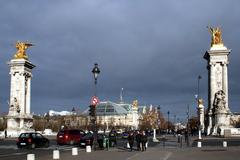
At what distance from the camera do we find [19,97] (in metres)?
89.6

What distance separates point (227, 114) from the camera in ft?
240

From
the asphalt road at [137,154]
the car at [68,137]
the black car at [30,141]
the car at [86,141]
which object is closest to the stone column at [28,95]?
the car at [68,137]

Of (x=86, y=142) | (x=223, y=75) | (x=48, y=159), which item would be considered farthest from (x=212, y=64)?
(x=48, y=159)

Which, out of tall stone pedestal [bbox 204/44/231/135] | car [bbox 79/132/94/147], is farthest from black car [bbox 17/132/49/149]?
tall stone pedestal [bbox 204/44/231/135]

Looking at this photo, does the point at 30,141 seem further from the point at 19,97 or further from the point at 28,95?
the point at 28,95

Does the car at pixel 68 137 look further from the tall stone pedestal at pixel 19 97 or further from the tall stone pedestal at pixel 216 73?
the tall stone pedestal at pixel 19 97

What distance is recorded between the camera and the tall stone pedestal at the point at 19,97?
85537 millimetres

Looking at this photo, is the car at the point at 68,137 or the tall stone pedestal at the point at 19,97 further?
the tall stone pedestal at the point at 19,97

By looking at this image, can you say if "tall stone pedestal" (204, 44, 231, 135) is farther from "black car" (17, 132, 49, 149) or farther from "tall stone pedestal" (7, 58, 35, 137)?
"black car" (17, 132, 49, 149)

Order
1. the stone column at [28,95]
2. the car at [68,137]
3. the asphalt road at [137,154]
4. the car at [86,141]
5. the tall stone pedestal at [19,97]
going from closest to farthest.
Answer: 1. the asphalt road at [137,154]
2. the car at [86,141]
3. the car at [68,137]
4. the tall stone pedestal at [19,97]
5. the stone column at [28,95]

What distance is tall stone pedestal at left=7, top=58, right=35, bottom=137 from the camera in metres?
85.5


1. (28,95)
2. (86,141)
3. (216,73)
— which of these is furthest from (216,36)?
(86,141)

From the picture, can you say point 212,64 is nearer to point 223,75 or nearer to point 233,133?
point 223,75

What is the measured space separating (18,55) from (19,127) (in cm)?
1455
